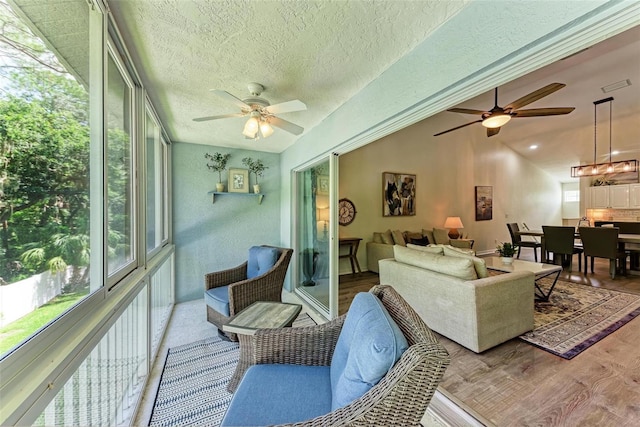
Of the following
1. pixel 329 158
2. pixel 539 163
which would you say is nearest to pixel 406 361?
pixel 329 158

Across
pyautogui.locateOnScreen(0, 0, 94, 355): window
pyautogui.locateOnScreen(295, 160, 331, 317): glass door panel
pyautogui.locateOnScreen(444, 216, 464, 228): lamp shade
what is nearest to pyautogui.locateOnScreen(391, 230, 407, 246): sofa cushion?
pyautogui.locateOnScreen(444, 216, 464, 228): lamp shade

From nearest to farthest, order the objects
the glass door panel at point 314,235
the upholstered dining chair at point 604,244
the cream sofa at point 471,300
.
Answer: the cream sofa at point 471,300, the glass door panel at point 314,235, the upholstered dining chair at point 604,244

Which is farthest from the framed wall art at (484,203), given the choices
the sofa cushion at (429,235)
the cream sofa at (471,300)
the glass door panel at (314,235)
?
the glass door panel at (314,235)

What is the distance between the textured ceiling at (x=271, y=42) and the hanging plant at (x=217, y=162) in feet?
4.48

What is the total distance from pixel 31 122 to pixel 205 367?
2.01m

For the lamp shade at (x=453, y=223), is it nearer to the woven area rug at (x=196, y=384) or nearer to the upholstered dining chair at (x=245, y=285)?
the upholstered dining chair at (x=245, y=285)

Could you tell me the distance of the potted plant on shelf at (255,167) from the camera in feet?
12.7

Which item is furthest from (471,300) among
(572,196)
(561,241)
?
(572,196)

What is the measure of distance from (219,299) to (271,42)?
7.26 feet

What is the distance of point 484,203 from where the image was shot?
22.5 ft

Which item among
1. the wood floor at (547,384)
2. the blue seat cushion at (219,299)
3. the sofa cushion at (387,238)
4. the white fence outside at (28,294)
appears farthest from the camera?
the sofa cushion at (387,238)

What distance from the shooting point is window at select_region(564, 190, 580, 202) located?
8211mm

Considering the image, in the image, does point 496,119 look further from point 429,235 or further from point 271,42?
point 271,42

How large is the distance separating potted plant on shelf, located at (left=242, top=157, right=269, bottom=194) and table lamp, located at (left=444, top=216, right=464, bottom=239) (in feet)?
14.7
